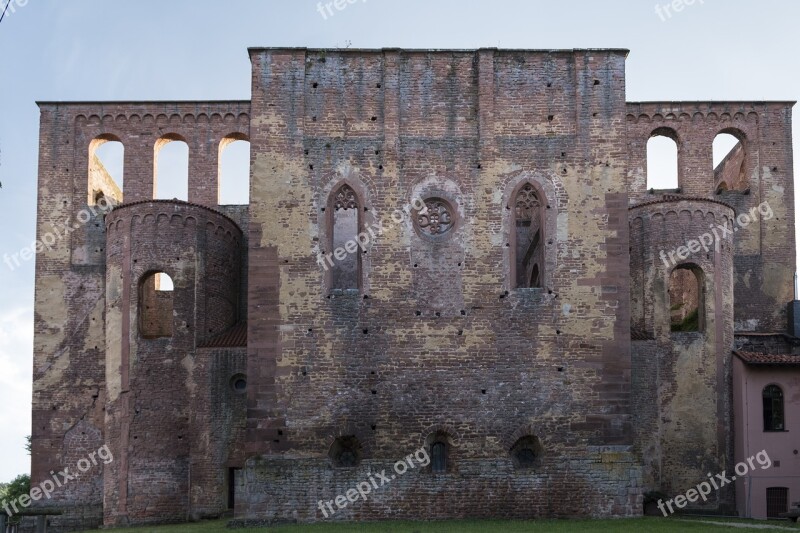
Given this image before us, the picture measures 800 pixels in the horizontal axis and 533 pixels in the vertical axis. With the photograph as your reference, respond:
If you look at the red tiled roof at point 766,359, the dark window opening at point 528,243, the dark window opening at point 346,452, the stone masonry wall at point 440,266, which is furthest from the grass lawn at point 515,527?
the dark window opening at point 528,243

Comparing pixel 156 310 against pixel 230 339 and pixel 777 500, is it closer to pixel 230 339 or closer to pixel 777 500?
pixel 230 339

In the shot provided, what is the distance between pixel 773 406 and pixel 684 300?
5.66m

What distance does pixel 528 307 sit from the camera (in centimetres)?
2320

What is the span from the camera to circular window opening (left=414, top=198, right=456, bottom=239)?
23.6 meters

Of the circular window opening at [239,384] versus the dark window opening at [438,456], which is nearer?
the dark window opening at [438,456]

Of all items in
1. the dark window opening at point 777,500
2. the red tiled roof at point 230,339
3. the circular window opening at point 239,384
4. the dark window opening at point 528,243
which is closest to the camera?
the dark window opening at point 528,243

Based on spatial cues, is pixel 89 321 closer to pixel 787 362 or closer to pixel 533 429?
pixel 533 429

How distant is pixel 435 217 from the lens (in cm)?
2370

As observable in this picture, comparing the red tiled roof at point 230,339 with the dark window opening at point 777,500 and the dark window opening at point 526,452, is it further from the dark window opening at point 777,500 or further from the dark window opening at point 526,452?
the dark window opening at point 777,500

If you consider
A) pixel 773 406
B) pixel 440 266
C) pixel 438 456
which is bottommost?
pixel 438 456

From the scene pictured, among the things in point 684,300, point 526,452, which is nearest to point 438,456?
point 526,452

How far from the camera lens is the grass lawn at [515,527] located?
19.9m

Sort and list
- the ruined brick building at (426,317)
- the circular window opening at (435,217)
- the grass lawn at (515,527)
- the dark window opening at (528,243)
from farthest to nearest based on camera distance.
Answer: the dark window opening at (528,243) → the circular window opening at (435,217) → the ruined brick building at (426,317) → the grass lawn at (515,527)

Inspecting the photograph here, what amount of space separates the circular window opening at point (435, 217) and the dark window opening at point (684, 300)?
875 cm
